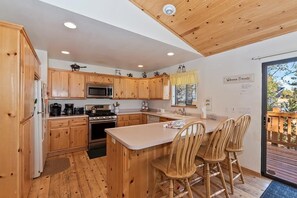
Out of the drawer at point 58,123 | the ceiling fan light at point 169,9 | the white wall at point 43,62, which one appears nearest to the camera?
the ceiling fan light at point 169,9

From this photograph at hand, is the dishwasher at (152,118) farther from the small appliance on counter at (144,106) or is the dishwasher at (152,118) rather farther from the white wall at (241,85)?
the white wall at (241,85)

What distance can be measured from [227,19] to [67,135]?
4.04 metres

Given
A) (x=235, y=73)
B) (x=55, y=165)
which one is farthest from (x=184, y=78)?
(x=55, y=165)

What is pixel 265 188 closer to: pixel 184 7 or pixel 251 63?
pixel 251 63

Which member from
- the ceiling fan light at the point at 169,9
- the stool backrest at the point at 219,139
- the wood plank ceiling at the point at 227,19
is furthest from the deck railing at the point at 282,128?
the ceiling fan light at the point at 169,9

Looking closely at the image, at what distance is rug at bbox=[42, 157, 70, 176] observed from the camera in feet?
8.81

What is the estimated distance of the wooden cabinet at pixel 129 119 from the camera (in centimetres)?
441

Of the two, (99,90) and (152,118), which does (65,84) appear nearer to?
(99,90)

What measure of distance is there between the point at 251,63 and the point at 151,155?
2.44m

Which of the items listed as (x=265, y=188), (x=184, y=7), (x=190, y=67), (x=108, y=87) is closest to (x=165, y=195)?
(x=265, y=188)

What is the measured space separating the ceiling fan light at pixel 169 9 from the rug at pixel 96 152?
3259 mm

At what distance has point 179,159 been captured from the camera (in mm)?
1437

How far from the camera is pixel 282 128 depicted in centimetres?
291

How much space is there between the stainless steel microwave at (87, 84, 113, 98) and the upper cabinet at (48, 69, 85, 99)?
7.2 inches
